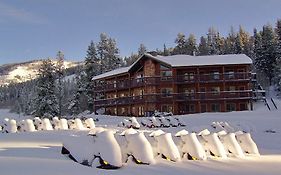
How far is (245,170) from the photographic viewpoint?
38.2 ft

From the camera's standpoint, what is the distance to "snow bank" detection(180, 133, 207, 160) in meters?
13.2

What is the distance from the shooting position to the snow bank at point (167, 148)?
12586 mm

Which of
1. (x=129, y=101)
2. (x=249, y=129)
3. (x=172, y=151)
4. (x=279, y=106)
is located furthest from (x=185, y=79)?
(x=172, y=151)

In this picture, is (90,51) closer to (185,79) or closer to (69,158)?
(185,79)

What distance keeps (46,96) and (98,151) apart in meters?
40.5

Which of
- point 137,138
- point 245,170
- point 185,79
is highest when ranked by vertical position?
point 185,79

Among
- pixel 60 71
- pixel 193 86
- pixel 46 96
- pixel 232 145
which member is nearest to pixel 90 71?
pixel 60 71

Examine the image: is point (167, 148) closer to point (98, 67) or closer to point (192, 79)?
point (192, 79)

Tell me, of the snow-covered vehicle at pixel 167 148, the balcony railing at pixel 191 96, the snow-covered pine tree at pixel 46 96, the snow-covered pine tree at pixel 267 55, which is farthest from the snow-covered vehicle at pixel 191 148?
the snow-covered pine tree at pixel 267 55

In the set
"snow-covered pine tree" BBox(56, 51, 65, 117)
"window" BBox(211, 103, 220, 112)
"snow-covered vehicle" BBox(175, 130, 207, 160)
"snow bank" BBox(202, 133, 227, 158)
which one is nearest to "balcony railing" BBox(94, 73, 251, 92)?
"window" BBox(211, 103, 220, 112)

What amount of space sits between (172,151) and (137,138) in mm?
1441

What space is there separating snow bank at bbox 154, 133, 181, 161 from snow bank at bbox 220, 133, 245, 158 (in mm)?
3244

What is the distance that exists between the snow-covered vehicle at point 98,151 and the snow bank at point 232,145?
571 centimetres

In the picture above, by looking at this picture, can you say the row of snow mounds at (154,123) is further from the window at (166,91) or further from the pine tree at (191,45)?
the pine tree at (191,45)
